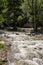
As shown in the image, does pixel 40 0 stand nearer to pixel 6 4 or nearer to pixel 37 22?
pixel 37 22

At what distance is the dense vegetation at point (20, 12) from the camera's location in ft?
123

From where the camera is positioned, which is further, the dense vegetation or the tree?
the tree

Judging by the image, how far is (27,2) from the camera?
124ft

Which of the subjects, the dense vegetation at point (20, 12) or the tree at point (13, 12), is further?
the tree at point (13, 12)

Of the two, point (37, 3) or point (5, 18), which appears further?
point (5, 18)

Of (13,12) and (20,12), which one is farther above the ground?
(13,12)

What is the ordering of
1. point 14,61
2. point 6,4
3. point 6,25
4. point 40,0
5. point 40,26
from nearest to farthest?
point 14,61 < point 40,0 < point 40,26 < point 6,4 < point 6,25

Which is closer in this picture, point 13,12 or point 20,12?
point 13,12

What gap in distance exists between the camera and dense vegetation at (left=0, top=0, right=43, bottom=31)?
37469 millimetres

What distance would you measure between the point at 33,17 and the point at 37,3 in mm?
2836

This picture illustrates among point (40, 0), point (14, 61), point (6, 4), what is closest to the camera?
point (14, 61)

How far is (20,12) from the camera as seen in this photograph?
43781 mm

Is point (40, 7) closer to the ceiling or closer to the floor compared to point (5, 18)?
closer to the ceiling

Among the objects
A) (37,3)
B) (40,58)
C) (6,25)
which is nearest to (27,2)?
(37,3)
